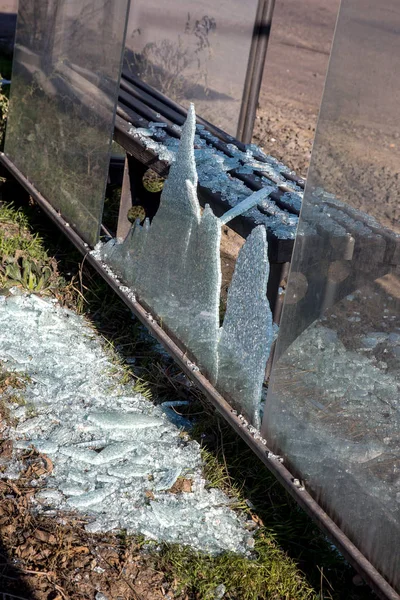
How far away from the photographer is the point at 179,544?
2605 millimetres

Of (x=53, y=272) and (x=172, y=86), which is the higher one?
(x=172, y=86)

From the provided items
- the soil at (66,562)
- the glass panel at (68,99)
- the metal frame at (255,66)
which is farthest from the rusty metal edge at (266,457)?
the metal frame at (255,66)

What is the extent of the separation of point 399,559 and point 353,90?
113 centimetres

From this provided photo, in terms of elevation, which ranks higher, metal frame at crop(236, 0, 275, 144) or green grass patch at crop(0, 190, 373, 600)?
metal frame at crop(236, 0, 275, 144)

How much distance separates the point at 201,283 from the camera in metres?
2.93

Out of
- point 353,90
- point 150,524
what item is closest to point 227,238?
point 150,524

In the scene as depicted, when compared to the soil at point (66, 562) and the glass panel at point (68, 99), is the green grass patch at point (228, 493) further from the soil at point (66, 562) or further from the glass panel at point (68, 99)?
the glass panel at point (68, 99)

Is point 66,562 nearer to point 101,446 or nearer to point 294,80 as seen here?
point 101,446

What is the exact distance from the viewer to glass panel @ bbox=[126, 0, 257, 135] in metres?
5.66

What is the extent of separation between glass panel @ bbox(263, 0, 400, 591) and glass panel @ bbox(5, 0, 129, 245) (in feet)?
4.48

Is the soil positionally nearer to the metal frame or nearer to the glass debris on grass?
the glass debris on grass

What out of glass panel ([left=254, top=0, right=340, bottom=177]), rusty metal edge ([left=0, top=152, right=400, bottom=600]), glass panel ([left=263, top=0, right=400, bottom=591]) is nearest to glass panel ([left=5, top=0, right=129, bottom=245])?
rusty metal edge ([left=0, top=152, right=400, bottom=600])

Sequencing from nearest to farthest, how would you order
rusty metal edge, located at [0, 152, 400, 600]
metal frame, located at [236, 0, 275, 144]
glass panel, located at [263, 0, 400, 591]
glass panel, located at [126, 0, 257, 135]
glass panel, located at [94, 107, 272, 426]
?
glass panel, located at [263, 0, 400, 591] < rusty metal edge, located at [0, 152, 400, 600] < glass panel, located at [94, 107, 272, 426] < metal frame, located at [236, 0, 275, 144] < glass panel, located at [126, 0, 257, 135]

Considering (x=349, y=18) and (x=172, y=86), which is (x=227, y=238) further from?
(x=349, y=18)
